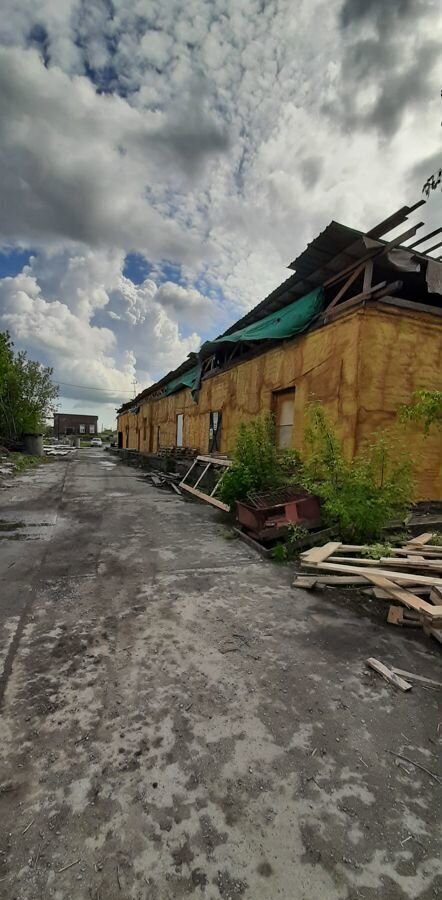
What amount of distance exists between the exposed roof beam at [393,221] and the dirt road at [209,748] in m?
5.52

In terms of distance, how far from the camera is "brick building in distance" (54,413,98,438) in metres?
69.2

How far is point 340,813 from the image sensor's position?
145 centimetres

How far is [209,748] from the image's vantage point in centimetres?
174

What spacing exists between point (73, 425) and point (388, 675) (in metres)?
74.8

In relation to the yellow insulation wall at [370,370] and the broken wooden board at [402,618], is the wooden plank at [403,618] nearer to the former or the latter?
the broken wooden board at [402,618]

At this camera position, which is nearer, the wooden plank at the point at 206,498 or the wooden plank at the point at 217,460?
the wooden plank at the point at 206,498

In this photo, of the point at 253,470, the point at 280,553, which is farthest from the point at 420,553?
the point at 253,470

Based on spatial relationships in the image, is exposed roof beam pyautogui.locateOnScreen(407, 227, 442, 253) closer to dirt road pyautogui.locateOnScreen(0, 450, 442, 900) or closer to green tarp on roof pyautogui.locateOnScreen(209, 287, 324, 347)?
green tarp on roof pyautogui.locateOnScreen(209, 287, 324, 347)

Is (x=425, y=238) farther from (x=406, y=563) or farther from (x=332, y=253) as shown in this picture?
(x=406, y=563)

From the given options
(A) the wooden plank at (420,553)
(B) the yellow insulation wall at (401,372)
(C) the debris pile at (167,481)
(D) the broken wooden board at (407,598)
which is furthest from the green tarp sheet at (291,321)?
(D) the broken wooden board at (407,598)

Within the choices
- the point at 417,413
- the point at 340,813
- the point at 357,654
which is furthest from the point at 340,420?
the point at 340,813

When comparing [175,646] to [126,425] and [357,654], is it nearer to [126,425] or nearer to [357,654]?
[357,654]

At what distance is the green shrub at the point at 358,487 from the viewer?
432 centimetres

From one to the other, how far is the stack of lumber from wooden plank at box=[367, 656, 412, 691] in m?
0.65
